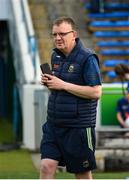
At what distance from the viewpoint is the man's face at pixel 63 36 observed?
6.61 metres

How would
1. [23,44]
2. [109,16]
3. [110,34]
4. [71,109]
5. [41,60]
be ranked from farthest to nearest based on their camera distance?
[109,16]
[110,34]
[41,60]
[23,44]
[71,109]

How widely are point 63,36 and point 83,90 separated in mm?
516

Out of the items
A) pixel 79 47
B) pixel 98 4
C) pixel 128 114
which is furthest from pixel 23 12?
pixel 79 47

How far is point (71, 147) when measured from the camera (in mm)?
6652

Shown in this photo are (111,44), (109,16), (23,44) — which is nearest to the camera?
(23,44)

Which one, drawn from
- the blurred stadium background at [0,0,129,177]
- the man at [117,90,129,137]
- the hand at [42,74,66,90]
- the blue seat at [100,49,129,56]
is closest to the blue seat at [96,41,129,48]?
the blurred stadium background at [0,0,129,177]

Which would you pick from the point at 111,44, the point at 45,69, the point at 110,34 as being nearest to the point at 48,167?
the point at 45,69

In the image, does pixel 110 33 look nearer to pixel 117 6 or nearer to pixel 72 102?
pixel 117 6

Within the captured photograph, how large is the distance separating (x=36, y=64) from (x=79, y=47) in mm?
8624

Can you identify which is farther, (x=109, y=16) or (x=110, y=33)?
(x=109, y=16)

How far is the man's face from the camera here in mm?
6613

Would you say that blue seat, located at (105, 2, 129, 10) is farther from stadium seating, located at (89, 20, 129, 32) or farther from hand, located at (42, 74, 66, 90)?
hand, located at (42, 74, 66, 90)

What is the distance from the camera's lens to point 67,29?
662 centimetres

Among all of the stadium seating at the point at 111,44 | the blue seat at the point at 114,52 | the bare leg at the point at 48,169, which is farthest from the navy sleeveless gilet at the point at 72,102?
the stadium seating at the point at 111,44
